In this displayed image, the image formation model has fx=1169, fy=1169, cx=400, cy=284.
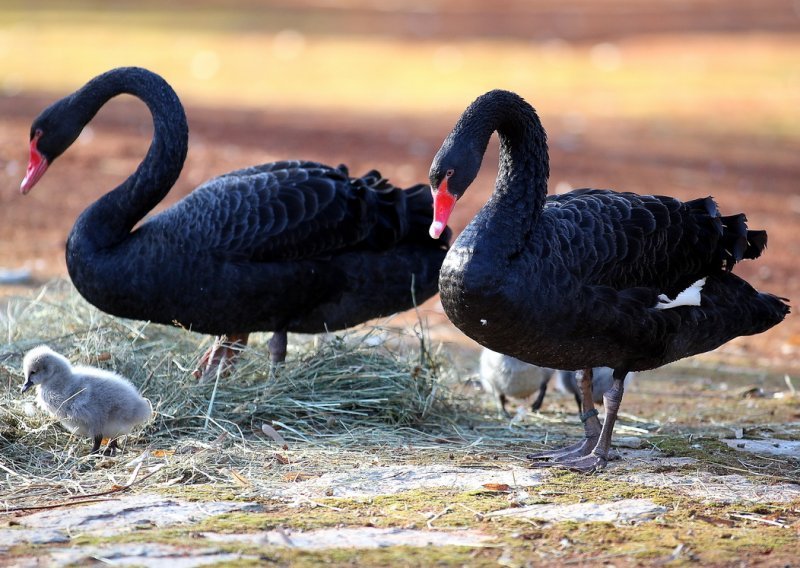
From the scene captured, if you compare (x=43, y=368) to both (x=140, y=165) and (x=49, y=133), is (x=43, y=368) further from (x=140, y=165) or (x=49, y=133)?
(x=49, y=133)

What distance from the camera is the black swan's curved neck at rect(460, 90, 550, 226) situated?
457 centimetres

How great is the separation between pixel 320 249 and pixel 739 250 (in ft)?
6.61

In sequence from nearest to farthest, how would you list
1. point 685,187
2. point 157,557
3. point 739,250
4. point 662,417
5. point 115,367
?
point 157,557
point 739,250
point 115,367
point 662,417
point 685,187

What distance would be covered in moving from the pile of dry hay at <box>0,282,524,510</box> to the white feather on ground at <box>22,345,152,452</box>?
0.12m

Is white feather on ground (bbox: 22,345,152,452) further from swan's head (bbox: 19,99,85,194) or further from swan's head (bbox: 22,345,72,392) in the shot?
swan's head (bbox: 19,99,85,194)

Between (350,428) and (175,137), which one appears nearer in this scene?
(350,428)

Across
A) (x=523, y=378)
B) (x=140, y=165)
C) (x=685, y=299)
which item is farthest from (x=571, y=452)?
(x=140, y=165)

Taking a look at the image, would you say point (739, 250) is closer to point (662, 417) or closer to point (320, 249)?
point (662, 417)

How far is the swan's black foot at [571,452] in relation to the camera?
16.0 ft

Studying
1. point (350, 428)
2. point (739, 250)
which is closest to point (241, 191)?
point (350, 428)

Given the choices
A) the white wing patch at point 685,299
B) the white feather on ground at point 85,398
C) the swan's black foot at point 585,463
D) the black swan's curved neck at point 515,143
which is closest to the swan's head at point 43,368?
the white feather on ground at point 85,398

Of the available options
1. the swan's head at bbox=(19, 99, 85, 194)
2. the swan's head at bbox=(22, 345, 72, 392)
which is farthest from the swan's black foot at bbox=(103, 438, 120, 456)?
the swan's head at bbox=(19, 99, 85, 194)

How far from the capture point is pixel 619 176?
11578 millimetres

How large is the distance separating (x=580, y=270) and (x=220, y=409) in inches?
68.7
